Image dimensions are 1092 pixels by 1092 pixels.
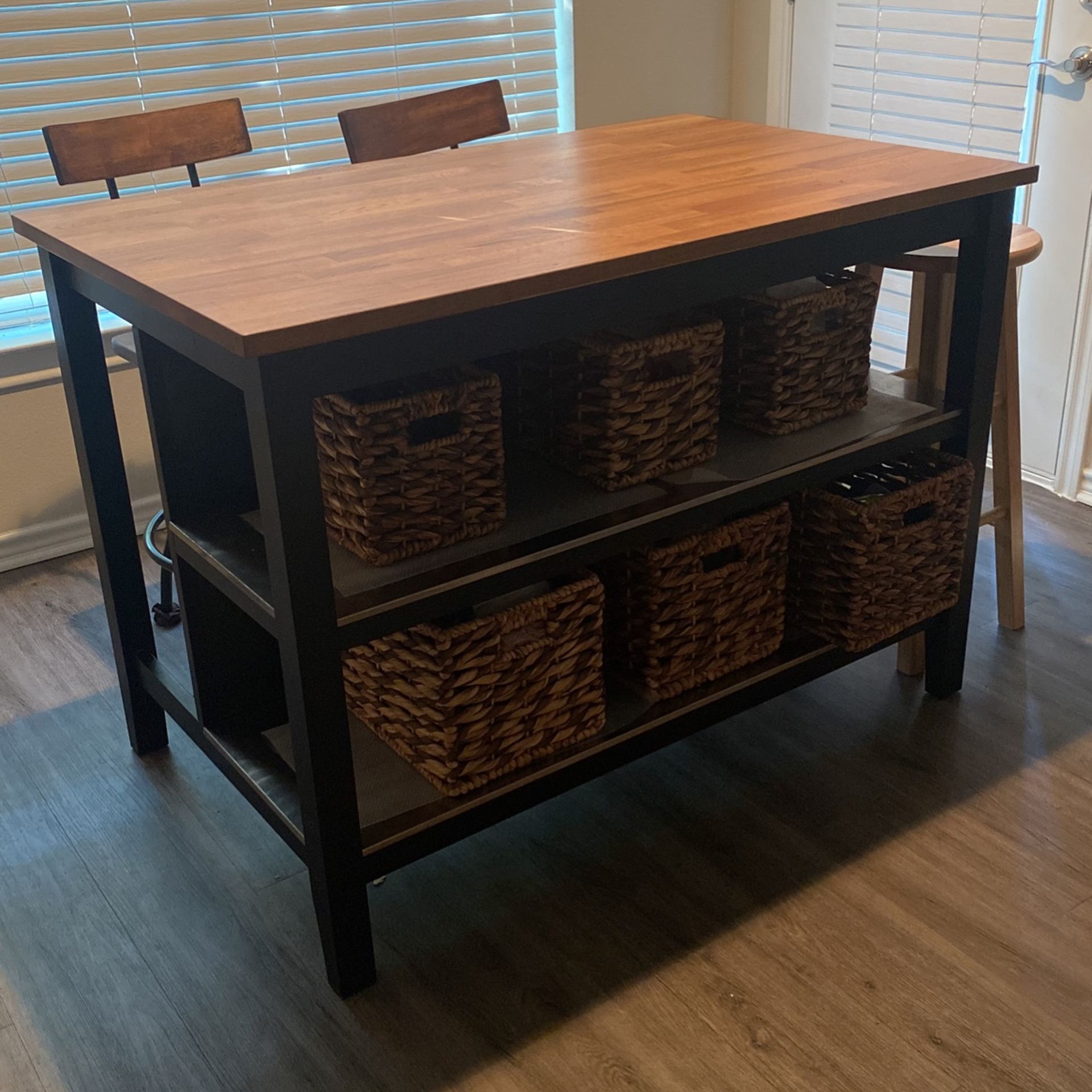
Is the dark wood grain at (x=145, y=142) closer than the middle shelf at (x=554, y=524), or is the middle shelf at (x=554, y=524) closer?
the middle shelf at (x=554, y=524)

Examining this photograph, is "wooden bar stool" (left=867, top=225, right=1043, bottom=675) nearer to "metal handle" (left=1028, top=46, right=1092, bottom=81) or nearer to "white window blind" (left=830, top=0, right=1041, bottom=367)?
"metal handle" (left=1028, top=46, right=1092, bottom=81)

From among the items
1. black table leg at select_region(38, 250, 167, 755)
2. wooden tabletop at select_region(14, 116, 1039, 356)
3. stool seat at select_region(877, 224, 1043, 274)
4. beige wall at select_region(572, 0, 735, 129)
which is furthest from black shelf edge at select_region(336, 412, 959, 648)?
beige wall at select_region(572, 0, 735, 129)

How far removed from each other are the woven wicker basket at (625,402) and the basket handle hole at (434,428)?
21 centimetres

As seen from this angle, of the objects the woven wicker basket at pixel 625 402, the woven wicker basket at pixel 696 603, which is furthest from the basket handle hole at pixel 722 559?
the woven wicker basket at pixel 625 402

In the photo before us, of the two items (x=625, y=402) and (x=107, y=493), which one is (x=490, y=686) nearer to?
(x=625, y=402)

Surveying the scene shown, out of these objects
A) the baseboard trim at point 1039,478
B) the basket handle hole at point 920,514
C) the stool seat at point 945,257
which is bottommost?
the baseboard trim at point 1039,478

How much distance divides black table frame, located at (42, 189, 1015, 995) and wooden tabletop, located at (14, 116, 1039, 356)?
40 mm

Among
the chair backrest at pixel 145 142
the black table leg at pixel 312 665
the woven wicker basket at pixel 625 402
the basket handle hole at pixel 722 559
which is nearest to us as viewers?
the black table leg at pixel 312 665

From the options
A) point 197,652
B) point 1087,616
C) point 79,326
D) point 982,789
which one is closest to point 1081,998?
point 982,789

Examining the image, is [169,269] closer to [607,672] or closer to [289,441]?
[289,441]

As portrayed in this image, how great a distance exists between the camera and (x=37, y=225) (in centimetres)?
176

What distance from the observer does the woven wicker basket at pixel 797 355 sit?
1.94 meters

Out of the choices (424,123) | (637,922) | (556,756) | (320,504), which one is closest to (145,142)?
(424,123)

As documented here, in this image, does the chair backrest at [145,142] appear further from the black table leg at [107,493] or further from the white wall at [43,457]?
the white wall at [43,457]
